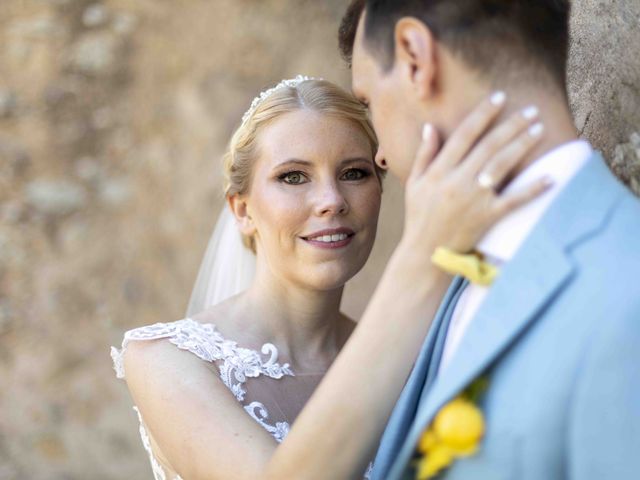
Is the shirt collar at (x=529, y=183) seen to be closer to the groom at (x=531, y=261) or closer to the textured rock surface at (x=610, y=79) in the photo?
the groom at (x=531, y=261)

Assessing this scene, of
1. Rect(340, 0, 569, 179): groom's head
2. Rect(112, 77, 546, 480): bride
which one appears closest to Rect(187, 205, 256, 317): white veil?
Rect(112, 77, 546, 480): bride

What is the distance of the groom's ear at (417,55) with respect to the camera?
5.89 feet

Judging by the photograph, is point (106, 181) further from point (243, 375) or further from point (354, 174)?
point (243, 375)

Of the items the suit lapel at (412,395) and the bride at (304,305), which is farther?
the suit lapel at (412,395)

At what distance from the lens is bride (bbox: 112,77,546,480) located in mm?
1825

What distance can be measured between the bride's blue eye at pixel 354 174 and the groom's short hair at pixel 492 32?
1.14m

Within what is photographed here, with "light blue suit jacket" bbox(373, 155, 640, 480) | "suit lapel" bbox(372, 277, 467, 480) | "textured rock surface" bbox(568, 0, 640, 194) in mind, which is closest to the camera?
"light blue suit jacket" bbox(373, 155, 640, 480)

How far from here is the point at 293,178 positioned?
9.93 ft

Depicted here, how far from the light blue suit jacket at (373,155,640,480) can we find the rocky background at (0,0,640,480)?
13.5 ft

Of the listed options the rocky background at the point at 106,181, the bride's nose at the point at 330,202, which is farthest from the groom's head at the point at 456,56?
the rocky background at the point at 106,181

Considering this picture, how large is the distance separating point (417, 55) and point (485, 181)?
0.29 meters

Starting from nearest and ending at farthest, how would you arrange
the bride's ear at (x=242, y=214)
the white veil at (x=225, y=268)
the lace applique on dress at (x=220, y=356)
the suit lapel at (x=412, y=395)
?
the suit lapel at (x=412, y=395) → the lace applique on dress at (x=220, y=356) → the bride's ear at (x=242, y=214) → the white veil at (x=225, y=268)

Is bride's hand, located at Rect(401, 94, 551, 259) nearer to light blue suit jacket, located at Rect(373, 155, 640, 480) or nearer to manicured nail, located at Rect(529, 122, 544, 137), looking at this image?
manicured nail, located at Rect(529, 122, 544, 137)

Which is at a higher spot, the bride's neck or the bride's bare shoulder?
the bride's neck
